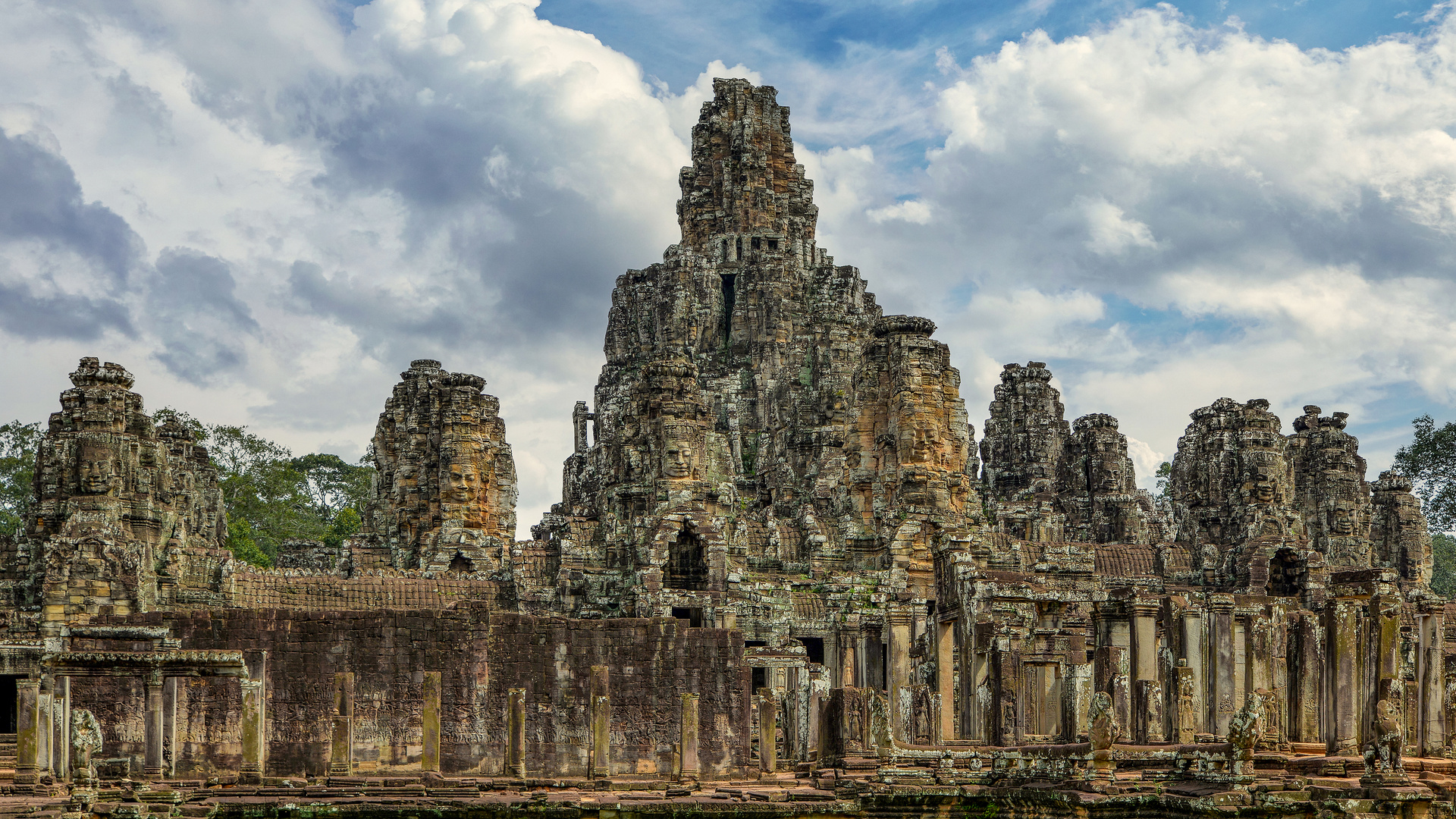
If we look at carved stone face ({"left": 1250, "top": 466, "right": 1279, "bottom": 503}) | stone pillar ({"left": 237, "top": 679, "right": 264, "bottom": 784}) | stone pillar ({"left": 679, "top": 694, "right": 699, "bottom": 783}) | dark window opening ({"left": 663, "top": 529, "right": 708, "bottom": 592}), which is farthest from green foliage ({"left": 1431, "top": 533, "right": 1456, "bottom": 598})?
stone pillar ({"left": 237, "top": 679, "right": 264, "bottom": 784})

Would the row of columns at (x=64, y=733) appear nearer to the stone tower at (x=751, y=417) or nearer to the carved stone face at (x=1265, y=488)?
the stone tower at (x=751, y=417)

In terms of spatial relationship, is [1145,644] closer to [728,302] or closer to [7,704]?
[7,704]

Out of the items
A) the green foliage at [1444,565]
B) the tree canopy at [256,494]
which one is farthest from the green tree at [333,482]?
the green foliage at [1444,565]

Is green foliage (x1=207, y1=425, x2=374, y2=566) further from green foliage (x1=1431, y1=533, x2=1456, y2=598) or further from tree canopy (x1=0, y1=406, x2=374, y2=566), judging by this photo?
green foliage (x1=1431, y1=533, x2=1456, y2=598)

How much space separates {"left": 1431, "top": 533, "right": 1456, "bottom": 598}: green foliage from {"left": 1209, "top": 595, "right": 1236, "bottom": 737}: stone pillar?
177 ft

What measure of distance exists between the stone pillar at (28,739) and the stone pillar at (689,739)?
383 inches

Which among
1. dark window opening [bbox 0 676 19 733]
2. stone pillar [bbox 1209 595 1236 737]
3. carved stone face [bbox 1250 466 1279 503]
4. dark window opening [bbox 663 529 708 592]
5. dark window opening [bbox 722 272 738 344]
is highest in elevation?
dark window opening [bbox 722 272 738 344]

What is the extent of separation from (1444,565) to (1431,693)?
70.0m

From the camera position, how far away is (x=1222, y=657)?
102ft

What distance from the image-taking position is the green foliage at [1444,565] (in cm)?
8569

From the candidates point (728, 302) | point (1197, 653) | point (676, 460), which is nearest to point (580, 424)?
point (728, 302)

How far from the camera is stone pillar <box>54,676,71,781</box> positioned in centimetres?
2545

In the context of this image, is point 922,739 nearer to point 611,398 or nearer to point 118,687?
point 118,687

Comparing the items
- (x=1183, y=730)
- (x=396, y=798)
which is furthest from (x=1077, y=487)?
(x=396, y=798)
